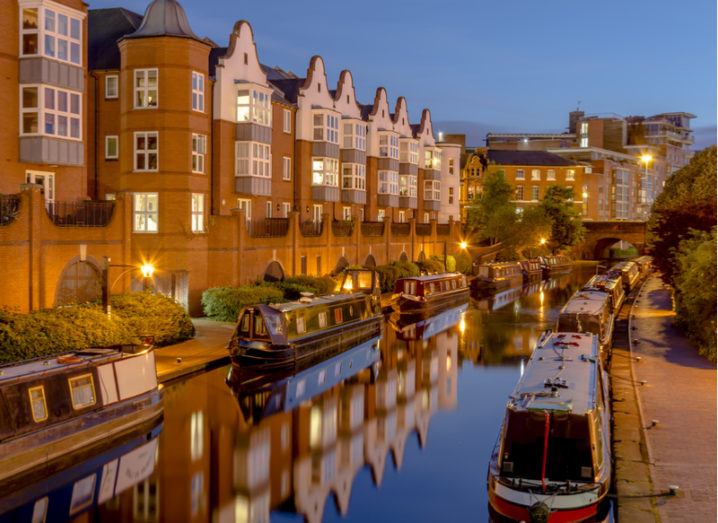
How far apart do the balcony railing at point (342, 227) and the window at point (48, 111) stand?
2104 centimetres

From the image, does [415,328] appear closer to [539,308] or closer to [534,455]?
[539,308]

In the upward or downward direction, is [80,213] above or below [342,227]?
above

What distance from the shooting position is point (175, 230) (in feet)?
112

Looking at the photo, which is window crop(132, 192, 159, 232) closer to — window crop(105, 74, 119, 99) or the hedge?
window crop(105, 74, 119, 99)

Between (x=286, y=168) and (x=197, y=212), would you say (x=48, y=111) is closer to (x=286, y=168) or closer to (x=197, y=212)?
(x=197, y=212)

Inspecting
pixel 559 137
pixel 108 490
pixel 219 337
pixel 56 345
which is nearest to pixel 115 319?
pixel 56 345

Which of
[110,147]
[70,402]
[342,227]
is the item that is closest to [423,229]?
[342,227]

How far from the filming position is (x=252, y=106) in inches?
1608

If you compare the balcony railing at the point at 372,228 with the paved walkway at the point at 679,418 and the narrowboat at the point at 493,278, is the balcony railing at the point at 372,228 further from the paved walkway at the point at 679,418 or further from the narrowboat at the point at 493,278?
the paved walkway at the point at 679,418

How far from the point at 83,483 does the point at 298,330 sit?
12973 mm

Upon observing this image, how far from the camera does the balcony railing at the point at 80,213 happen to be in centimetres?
2844

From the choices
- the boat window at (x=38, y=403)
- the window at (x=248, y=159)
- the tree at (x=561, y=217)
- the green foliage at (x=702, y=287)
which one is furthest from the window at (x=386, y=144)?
the boat window at (x=38, y=403)

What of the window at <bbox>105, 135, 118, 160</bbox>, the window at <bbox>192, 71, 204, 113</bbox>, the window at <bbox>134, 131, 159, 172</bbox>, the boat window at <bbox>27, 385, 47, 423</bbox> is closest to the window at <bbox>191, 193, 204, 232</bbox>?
the window at <bbox>134, 131, 159, 172</bbox>

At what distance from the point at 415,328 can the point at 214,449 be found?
2318cm
